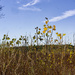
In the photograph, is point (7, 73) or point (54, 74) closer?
point (54, 74)

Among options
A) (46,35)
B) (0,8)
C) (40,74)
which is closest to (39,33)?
(46,35)

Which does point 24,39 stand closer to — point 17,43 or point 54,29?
point 17,43

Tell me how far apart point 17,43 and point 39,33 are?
104 cm

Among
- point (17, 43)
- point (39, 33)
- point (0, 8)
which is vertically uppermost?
point (0, 8)

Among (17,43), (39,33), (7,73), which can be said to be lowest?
(7,73)

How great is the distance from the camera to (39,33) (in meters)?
Result: 5.33

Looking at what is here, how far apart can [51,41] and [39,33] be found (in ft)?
2.73

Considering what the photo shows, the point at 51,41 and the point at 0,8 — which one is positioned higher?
the point at 0,8

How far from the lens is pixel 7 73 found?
2.99 meters

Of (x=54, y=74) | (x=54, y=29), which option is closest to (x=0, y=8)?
A: (x=54, y=29)

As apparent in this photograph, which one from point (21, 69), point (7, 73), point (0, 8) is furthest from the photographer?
point (0, 8)

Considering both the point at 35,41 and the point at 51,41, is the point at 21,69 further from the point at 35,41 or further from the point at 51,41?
the point at 35,41

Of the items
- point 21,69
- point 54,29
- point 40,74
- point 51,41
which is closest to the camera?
point 40,74

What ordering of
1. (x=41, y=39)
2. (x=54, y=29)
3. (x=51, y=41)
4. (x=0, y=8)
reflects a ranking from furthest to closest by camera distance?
(x=0, y=8), (x=41, y=39), (x=51, y=41), (x=54, y=29)
